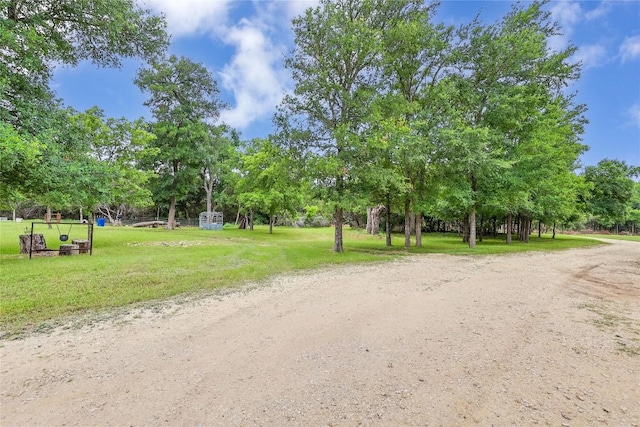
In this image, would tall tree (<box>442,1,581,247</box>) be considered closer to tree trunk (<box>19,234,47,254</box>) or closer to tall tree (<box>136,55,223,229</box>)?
tree trunk (<box>19,234,47,254</box>)

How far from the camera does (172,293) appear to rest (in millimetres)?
6285

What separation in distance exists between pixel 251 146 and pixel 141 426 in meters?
27.1

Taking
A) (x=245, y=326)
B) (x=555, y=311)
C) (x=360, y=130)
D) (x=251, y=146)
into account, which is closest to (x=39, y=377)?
(x=245, y=326)

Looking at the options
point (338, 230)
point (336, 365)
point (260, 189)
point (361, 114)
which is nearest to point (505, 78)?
point (361, 114)

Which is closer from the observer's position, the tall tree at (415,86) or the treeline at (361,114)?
the treeline at (361,114)

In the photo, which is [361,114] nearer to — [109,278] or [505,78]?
[505,78]

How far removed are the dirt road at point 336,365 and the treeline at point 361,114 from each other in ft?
22.5

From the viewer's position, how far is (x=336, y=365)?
3.31m

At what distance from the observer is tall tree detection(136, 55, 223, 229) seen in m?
26.4

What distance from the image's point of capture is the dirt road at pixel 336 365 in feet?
8.15

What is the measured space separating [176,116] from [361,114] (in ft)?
67.2

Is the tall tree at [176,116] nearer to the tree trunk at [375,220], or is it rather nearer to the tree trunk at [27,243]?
the tree trunk at [27,243]

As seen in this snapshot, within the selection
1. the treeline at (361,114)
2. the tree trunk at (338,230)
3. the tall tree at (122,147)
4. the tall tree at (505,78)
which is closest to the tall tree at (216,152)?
the tall tree at (122,147)

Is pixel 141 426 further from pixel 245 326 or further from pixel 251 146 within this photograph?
pixel 251 146
